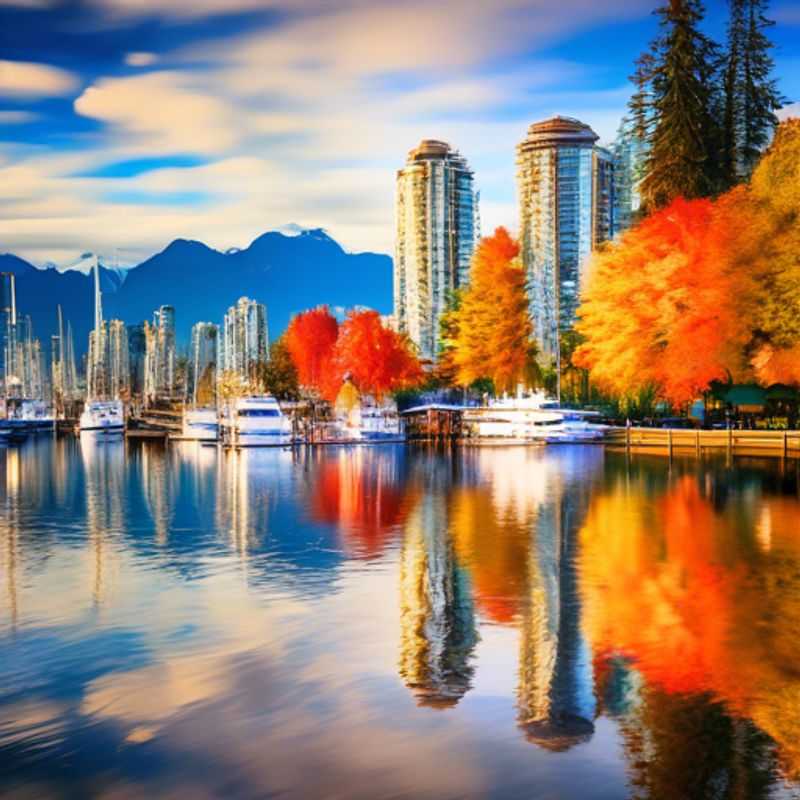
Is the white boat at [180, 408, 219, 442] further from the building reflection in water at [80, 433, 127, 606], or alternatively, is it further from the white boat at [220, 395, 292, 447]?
the building reflection in water at [80, 433, 127, 606]

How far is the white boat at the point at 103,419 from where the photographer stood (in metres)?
120

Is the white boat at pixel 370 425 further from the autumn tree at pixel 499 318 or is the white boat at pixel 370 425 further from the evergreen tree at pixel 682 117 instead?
the evergreen tree at pixel 682 117

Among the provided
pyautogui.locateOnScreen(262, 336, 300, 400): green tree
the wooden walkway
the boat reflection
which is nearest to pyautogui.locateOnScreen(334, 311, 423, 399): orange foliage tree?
pyautogui.locateOnScreen(262, 336, 300, 400): green tree

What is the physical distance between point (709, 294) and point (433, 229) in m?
86.0

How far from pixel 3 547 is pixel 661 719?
832 inches

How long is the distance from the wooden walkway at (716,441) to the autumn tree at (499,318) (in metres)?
19.4

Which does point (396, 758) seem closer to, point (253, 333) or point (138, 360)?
point (253, 333)

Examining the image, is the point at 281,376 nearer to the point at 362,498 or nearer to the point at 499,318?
the point at 499,318

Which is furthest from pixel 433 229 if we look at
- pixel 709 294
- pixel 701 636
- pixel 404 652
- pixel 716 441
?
pixel 404 652

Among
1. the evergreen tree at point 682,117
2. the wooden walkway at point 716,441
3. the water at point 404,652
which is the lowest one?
the water at point 404,652

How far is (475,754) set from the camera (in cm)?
1488

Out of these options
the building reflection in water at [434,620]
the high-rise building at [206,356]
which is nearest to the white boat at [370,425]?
the high-rise building at [206,356]

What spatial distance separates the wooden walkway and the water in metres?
22.0

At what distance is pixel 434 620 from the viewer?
2203cm
